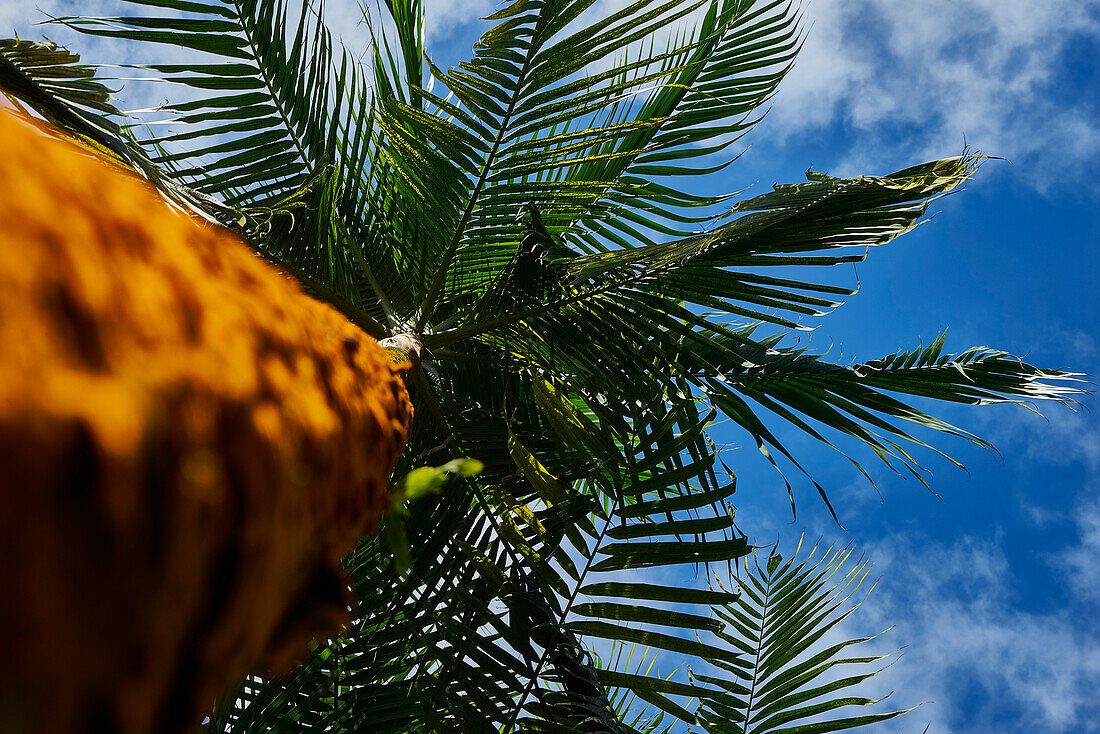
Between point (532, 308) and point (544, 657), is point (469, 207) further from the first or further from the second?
point (544, 657)

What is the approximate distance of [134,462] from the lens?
279 mm

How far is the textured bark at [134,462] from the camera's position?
0.80 ft

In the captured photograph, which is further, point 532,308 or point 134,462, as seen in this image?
point 532,308

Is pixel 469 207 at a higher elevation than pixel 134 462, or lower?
higher

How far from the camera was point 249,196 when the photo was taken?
2.48 metres

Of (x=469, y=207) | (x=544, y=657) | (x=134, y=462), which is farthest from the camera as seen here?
(x=469, y=207)

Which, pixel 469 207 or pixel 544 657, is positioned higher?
pixel 469 207

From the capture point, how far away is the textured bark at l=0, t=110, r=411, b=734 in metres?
0.25

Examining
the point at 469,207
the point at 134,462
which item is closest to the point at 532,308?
the point at 469,207

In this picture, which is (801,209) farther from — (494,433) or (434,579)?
(434,579)

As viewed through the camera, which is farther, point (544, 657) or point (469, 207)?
point (469, 207)

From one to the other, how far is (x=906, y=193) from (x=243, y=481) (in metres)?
1.78

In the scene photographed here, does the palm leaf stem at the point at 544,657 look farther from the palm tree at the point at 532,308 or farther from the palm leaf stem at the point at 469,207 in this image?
the palm leaf stem at the point at 469,207

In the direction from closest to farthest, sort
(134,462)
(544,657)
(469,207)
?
(134,462), (544,657), (469,207)
